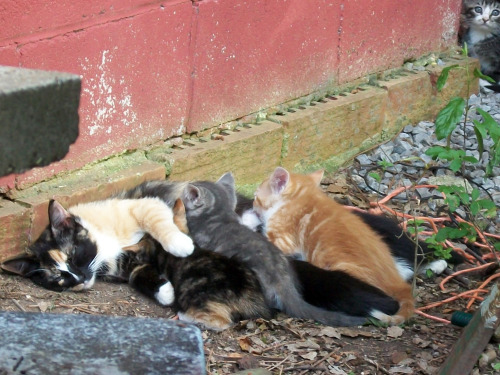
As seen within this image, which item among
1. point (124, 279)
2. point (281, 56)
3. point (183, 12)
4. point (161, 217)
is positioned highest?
point (183, 12)

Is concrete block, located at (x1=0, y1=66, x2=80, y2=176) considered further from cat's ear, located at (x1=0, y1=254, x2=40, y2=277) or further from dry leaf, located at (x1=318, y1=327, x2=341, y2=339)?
cat's ear, located at (x1=0, y1=254, x2=40, y2=277)

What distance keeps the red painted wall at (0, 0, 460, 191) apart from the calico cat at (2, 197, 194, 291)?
0.34 metres

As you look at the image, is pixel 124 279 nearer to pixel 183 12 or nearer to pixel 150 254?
pixel 150 254

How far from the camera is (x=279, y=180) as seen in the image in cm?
514

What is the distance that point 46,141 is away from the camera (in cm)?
194

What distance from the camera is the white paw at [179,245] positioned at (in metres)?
4.46

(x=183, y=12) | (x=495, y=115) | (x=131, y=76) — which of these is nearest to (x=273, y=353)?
(x=131, y=76)

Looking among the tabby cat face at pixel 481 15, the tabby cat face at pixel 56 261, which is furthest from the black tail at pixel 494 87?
the tabby cat face at pixel 56 261

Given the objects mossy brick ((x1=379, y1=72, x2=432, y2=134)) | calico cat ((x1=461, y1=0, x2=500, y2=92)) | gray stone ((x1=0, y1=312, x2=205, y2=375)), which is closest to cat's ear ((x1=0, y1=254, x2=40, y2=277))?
gray stone ((x1=0, y1=312, x2=205, y2=375))

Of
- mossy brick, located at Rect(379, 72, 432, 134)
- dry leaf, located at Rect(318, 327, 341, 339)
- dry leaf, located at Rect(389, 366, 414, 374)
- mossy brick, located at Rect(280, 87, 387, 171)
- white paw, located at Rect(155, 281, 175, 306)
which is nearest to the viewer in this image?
dry leaf, located at Rect(389, 366, 414, 374)

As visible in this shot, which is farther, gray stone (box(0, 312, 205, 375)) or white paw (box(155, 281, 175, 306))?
white paw (box(155, 281, 175, 306))

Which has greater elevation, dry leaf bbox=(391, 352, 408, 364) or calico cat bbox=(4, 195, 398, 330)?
calico cat bbox=(4, 195, 398, 330)

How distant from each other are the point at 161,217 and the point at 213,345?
0.95 m

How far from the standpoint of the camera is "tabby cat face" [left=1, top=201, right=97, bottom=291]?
14.6ft
